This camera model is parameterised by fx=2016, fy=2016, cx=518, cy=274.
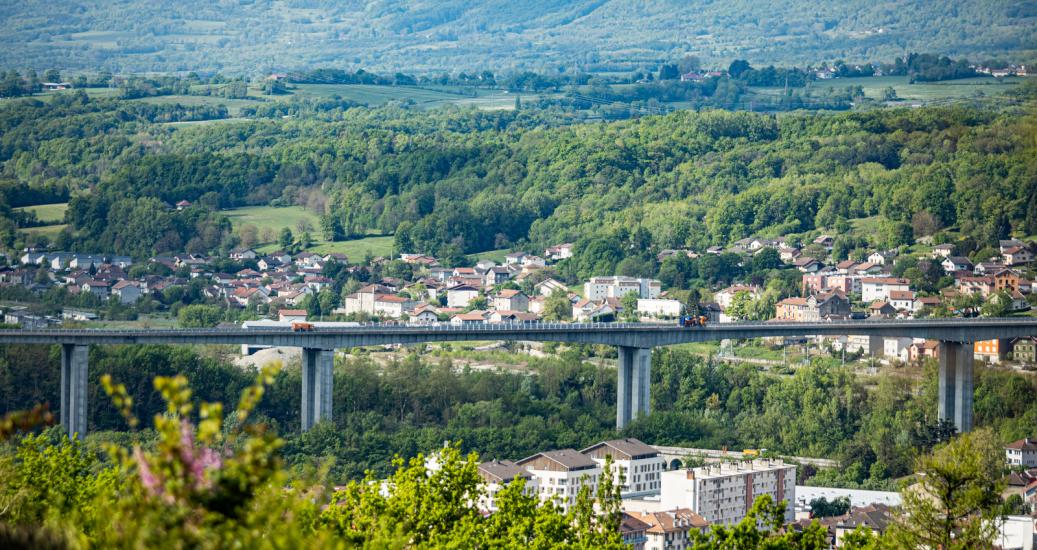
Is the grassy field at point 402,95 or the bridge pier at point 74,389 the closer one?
the bridge pier at point 74,389

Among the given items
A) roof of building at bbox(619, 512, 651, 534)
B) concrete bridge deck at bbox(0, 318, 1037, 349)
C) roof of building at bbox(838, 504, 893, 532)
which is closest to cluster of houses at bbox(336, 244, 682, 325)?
concrete bridge deck at bbox(0, 318, 1037, 349)

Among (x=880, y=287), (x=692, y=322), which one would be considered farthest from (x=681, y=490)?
(x=880, y=287)

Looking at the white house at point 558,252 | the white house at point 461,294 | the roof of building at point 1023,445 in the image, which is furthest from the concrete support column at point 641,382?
the white house at point 558,252

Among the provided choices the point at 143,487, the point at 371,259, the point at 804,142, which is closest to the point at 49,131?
the point at 371,259

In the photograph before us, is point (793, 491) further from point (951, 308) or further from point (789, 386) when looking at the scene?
point (951, 308)

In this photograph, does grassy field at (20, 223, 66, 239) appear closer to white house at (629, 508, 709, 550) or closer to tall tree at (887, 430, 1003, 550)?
white house at (629, 508, 709, 550)

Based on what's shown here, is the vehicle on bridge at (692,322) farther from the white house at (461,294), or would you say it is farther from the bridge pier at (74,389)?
the white house at (461,294)
